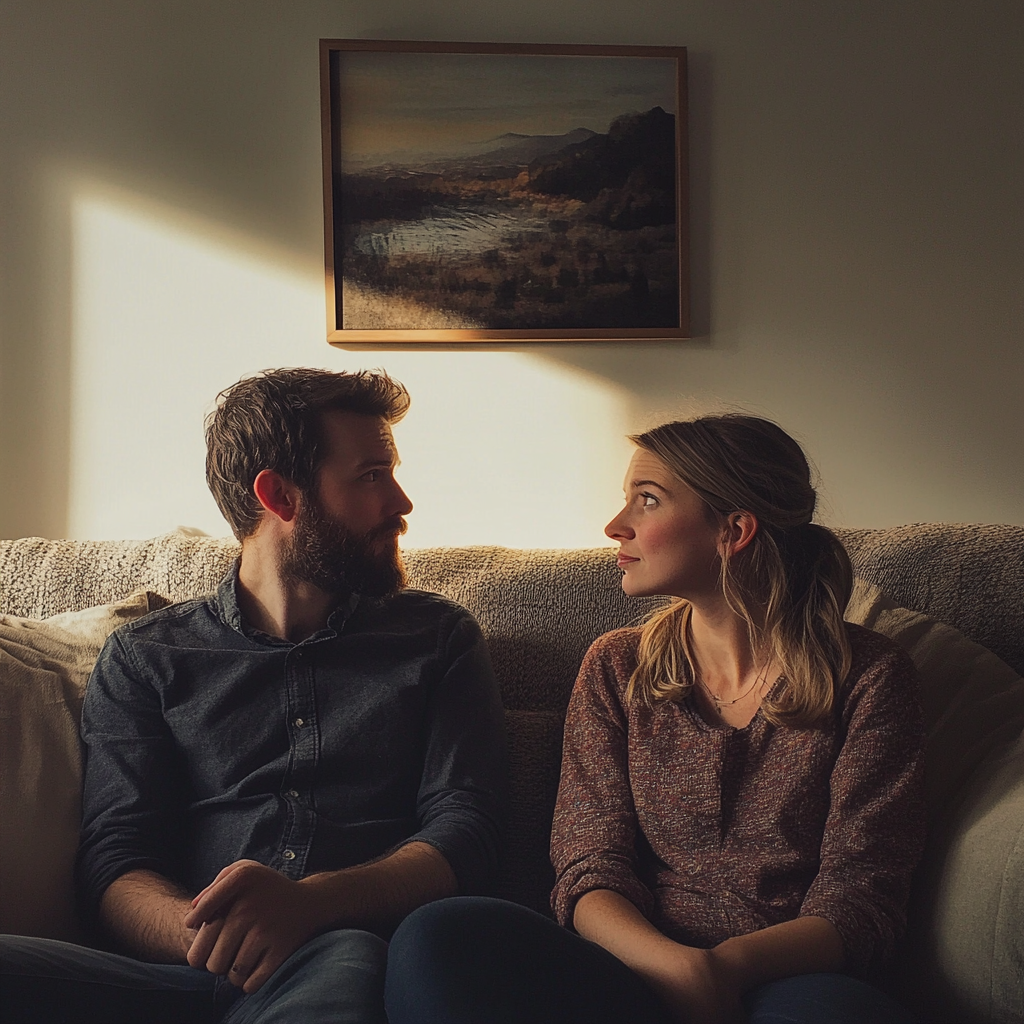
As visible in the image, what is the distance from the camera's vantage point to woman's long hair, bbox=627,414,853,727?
1.32 meters

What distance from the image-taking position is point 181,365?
201 centimetres

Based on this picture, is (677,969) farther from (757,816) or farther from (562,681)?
(562,681)

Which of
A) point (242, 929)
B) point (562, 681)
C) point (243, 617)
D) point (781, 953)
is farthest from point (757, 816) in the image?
point (243, 617)

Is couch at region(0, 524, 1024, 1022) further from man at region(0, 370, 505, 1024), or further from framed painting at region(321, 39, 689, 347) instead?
framed painting at region(321, 39, 689, 347)

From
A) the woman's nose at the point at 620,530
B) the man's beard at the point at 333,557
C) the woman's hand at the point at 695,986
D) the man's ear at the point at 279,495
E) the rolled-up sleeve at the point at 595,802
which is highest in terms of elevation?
the man's ear at the point at 279,495

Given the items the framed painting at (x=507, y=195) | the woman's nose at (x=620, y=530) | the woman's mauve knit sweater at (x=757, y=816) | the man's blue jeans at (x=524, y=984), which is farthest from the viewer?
the framed painting at (x=507, y=195)

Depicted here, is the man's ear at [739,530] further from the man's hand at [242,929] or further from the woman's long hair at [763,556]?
the man's hand at [242,929]

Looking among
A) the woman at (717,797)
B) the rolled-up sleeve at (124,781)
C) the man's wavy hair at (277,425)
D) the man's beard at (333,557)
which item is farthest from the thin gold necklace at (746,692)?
the rolled-up sleeve at (124,781)

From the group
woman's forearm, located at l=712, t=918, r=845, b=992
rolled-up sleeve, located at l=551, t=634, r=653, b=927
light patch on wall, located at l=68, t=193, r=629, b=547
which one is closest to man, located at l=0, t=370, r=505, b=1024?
rolled-up sleeve, located at l=551, t=634, r=653, b=927

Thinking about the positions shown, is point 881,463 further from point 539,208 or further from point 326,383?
point 326,383

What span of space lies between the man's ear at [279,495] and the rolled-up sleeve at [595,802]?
1.66 feet

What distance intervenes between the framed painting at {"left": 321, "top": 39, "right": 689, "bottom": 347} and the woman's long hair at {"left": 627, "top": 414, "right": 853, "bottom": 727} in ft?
2.31

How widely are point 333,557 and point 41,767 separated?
48cm

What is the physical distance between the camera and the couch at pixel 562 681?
1113mm
